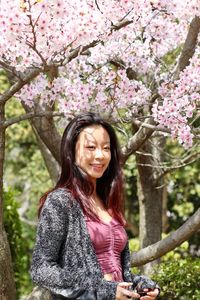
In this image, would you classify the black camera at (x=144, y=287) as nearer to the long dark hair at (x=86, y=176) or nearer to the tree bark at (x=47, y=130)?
the long dark hair at (x=86, y=176)

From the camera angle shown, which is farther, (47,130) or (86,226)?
(47,130)

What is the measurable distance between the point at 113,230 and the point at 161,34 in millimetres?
2761

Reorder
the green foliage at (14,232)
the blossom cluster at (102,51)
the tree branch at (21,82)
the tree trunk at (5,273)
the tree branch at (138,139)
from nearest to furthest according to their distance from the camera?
1. the blossom cluster at (102,51)
2. the tree branch at (21,82)
3. the tree trunk at (5,273)
4. the tree branch at (138,139)
5. the green foliage at (14,232)

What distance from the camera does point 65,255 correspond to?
8.50 ft

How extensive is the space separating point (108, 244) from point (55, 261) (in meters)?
0.23

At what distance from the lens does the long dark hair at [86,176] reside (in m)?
2.73

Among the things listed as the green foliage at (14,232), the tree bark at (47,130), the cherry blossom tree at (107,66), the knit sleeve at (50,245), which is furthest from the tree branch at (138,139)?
the green foliage at (14,232)

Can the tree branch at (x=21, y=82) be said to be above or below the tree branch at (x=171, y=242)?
above

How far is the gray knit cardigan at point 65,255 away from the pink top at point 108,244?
0.04 metres

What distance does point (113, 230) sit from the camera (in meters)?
2.74

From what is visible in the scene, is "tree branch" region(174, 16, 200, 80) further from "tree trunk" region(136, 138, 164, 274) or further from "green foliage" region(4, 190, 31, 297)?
"green foliage" region(4, 190, 31, 297)

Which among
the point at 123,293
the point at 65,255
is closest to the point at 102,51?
the point at 65,255

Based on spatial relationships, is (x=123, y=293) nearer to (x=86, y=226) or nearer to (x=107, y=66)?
(x=86, y=226)

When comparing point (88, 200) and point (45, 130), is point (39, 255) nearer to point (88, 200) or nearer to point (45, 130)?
point (88, 200)
